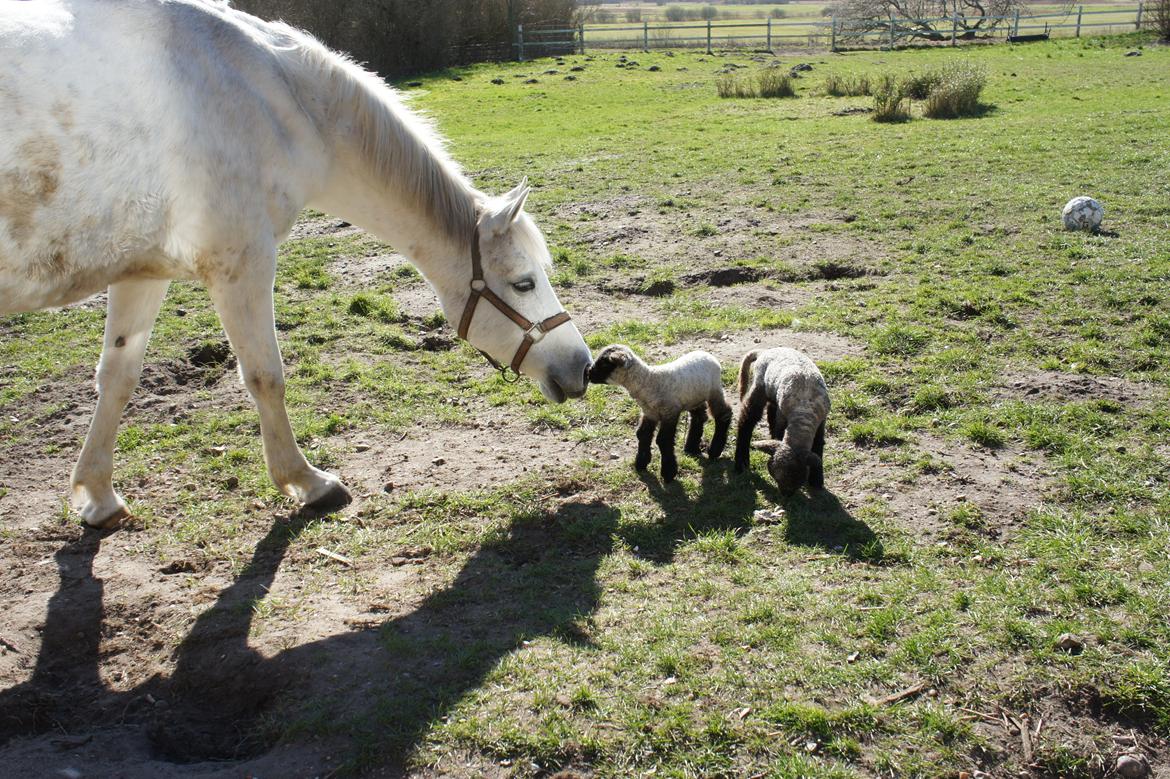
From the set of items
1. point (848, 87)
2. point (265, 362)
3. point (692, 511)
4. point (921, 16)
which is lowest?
point (692, 511)

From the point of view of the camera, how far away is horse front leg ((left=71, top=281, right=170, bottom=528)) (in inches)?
178

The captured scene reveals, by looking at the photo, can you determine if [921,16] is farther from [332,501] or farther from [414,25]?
[332,501]

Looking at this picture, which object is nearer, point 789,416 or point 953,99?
point 789,416

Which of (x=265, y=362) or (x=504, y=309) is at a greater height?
(x=504, y=309)

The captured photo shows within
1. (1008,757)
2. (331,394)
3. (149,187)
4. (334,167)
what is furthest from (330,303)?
(1008,757)

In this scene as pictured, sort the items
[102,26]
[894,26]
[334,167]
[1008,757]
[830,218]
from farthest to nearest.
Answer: [894,26], [830,218], [334,167], [102,26], [1008,757]

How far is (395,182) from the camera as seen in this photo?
449 cm

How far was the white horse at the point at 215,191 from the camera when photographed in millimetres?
3648

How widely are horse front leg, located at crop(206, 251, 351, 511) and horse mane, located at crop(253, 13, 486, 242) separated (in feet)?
2.55

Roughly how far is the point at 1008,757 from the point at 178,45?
4.32m

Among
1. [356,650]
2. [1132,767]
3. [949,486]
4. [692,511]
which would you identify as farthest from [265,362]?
[1132,767]

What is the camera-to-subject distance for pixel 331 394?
19.8 feet

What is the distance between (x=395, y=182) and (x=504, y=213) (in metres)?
0.57

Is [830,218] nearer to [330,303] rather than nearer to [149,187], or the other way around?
[330,303]
